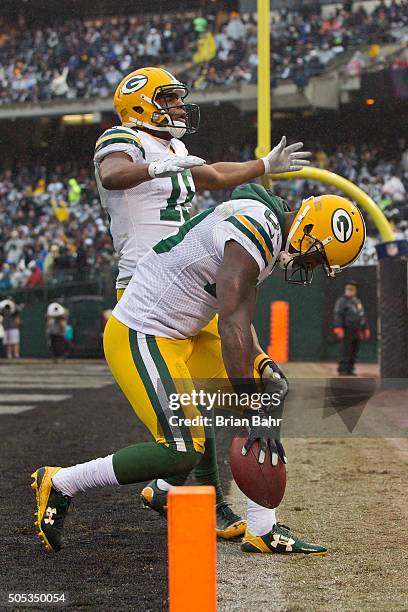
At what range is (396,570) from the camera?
11.3ft

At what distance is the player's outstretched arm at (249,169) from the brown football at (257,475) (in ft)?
4.22

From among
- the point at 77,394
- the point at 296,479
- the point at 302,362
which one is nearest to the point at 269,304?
the point at 302,362

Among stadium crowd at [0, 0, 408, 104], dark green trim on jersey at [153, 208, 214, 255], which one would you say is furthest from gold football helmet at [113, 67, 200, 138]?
stadium crowd at [0, 0, 408, 104]

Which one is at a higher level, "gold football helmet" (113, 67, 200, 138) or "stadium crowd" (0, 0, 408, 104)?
"stadium crowd" (0, 0, 408, 104)

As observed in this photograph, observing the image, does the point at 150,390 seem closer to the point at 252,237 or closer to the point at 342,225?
the point at 252,237

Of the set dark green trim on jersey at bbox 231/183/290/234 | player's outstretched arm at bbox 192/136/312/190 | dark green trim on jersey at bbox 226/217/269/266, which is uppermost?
player's outstretched arm at bbox 192/136/312/190

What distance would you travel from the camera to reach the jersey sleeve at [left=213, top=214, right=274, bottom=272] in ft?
11.7

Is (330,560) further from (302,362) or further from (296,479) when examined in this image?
(302,362)

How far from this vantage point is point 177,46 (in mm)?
25016

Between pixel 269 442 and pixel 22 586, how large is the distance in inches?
39.2

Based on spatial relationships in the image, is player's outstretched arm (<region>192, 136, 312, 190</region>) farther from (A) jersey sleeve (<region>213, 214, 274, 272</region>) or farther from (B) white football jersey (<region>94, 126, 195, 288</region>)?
(A) jersey sleeve (<region>213, 214, 274, 272</region>)

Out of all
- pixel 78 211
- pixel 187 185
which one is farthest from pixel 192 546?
pixel 78 211

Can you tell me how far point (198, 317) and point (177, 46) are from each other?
2205 centimetres

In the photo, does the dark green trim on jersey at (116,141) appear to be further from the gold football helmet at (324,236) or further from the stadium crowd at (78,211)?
the stadium crowd at (78,211)
